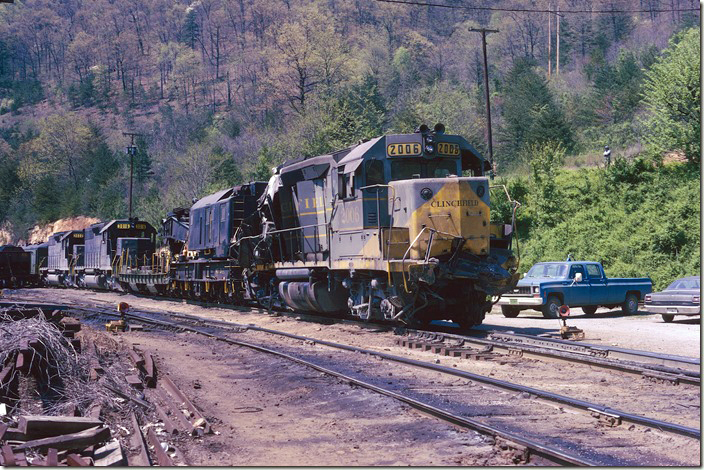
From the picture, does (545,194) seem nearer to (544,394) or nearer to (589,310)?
(589,310)

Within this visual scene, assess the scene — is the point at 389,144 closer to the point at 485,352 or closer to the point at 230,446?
the point at 485,352

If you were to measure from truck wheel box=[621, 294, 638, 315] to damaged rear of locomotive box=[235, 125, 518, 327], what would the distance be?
7.89 meters

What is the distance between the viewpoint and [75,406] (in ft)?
25.9

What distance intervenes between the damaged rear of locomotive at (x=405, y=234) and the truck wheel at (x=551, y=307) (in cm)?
Answer: 504

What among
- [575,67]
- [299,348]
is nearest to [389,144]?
[299,348]

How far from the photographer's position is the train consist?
13836 mm

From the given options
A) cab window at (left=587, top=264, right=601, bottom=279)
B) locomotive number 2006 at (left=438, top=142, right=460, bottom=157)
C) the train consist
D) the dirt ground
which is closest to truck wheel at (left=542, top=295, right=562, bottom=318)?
cab window at (left=587, top=264, right=601, bottom=279)

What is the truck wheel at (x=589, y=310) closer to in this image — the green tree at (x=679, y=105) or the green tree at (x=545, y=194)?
the green tree at (x=545, y=194)

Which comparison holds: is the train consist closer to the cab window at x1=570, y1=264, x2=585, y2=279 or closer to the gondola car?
the cab window at x1=570, y1=264, x2=585, y2=279

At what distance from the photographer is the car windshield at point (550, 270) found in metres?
20.5

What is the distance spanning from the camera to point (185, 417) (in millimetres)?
7996

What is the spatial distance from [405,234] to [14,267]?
39.9 metres

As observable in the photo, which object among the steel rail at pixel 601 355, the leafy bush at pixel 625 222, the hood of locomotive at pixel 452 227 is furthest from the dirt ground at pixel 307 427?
the leafy bush at pixel 625 222

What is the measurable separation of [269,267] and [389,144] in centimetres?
683
